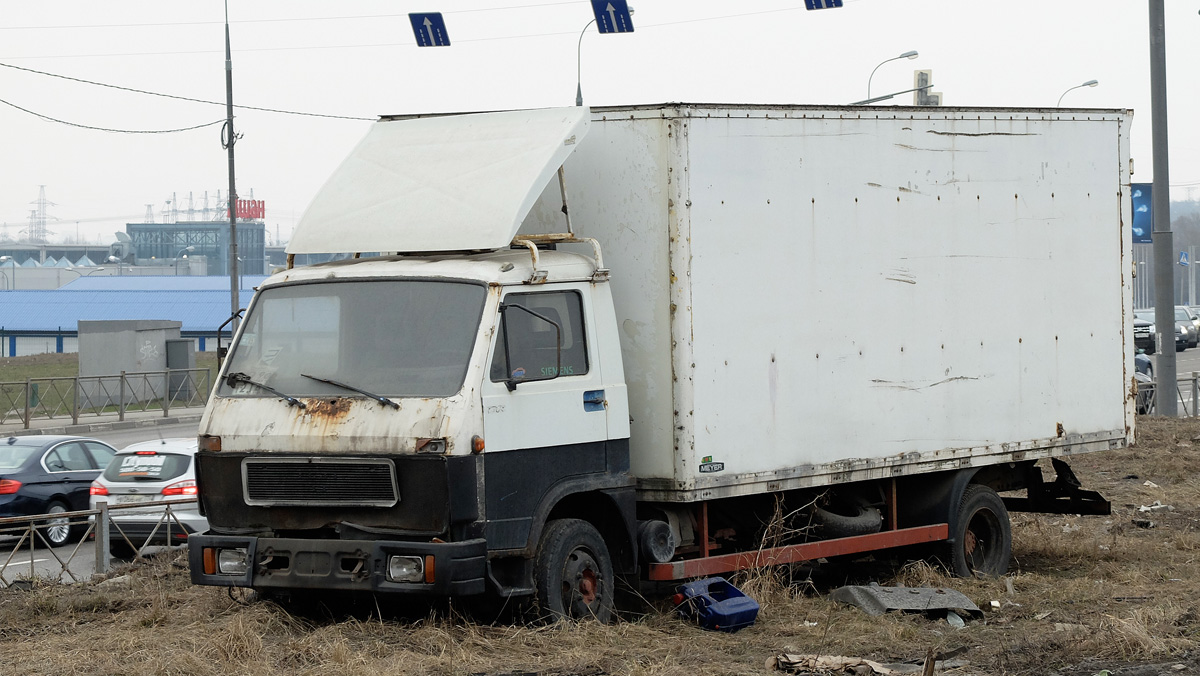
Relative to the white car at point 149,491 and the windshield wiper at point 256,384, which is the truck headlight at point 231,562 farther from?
the white car at point 149,491

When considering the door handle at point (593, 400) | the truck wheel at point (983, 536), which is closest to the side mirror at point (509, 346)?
the door handle at point (593, 400)

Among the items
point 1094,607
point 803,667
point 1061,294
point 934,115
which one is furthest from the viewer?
point 1061,294

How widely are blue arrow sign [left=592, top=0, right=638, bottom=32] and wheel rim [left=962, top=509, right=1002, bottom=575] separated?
9.95 metres

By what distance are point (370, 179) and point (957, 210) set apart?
4612mm

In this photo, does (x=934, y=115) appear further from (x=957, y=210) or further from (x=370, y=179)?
(x=370, y=179)

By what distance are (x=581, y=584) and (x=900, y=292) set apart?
3.49 metres

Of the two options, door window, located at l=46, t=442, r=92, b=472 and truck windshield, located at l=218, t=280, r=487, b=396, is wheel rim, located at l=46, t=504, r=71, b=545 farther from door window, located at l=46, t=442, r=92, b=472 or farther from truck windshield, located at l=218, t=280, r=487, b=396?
truck windshield, located at l=218, t=280, r=487, b=396

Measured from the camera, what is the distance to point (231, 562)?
837 centimetres

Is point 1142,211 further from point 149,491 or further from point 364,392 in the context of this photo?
point 364,392

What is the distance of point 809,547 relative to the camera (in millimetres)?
10039

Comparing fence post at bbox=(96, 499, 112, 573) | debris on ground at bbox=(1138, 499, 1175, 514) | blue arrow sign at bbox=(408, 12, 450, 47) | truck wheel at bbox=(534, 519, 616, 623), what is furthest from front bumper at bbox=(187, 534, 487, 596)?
blue arrow sign at bbox=(408, 12, 450, 47)

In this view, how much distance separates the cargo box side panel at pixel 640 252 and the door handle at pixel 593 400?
0.43 meters

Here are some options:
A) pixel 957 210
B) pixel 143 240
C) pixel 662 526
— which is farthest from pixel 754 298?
pixel 143 240

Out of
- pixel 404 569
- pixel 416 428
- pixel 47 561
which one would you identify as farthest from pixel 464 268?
pixel 47 561
